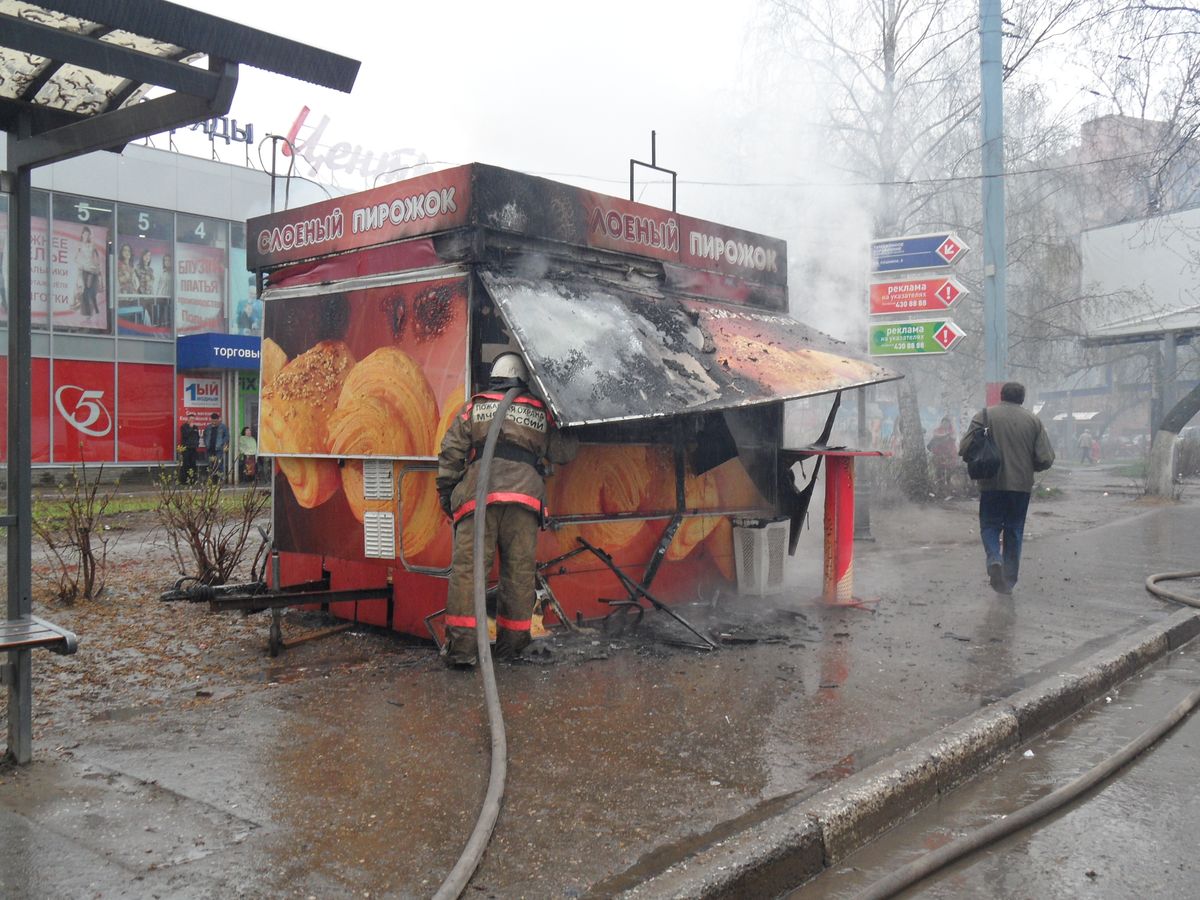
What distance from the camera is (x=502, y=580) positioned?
207 inches

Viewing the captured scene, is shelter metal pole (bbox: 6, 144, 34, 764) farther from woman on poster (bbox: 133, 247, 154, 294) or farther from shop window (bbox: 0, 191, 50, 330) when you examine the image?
woman on poster (bbox: 133, 247, 154, 294)

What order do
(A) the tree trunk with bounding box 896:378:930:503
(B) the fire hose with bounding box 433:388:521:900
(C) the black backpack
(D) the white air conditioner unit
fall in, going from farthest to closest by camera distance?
(A) the tree trunk with bounding box 896:378:930:503, (C) the black backpack, (D) the white air conditioner unit, (B) the fire hose with bounding box 433:388:521:900

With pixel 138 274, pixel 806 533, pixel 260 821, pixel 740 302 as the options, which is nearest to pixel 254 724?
pixel 260 821

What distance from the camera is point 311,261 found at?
20.6ft

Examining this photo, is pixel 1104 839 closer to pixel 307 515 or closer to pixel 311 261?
pixel 307 515

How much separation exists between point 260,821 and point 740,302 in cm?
527

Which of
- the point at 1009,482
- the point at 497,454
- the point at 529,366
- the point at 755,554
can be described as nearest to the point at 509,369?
the point at 529,366

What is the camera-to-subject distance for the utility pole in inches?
443

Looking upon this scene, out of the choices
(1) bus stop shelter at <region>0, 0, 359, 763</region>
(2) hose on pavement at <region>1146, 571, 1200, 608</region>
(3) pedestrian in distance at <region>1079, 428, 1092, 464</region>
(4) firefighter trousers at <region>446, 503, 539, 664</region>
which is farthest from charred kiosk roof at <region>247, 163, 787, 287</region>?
(3) pedestrian in distance at <region>1079, 428, 1092, 464</region>

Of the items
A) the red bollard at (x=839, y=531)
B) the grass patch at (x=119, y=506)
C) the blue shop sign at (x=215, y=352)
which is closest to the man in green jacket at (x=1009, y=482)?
the red bollard at (x=839, y=531)

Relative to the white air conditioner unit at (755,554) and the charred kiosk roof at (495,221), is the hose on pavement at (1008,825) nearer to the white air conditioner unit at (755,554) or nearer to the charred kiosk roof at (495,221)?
the white air conditioner unit at (755,554)

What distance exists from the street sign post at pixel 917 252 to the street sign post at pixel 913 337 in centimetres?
68

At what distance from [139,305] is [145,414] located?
2.52 m

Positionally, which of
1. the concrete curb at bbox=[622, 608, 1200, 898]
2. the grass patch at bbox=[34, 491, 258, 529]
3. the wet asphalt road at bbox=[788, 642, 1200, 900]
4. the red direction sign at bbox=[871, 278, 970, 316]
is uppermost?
the red direction sign at bbox=[871, 278, 970, 316]
